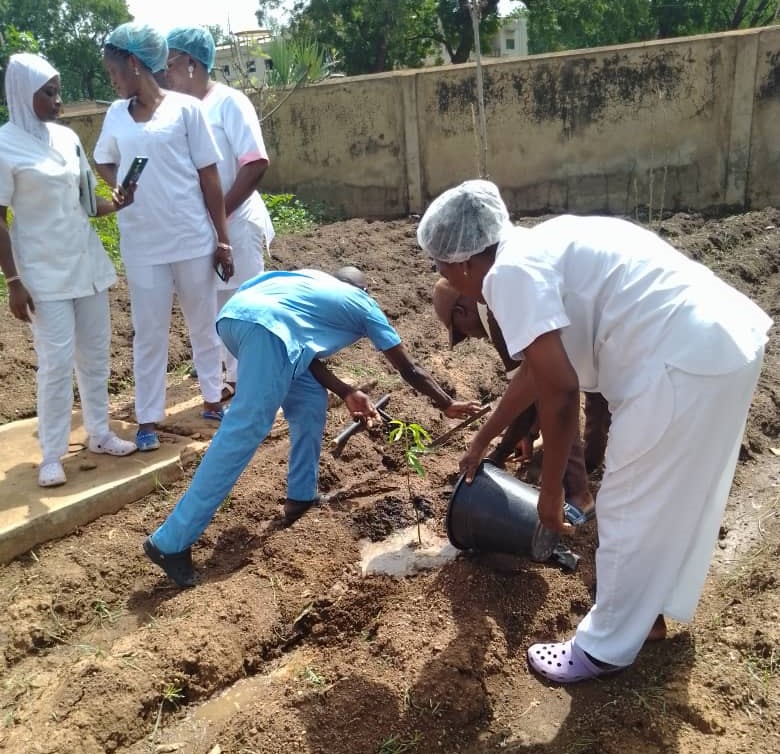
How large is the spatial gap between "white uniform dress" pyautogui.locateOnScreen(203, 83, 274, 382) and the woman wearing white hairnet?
2.32 m

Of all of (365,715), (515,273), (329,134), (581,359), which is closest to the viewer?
(515,273)

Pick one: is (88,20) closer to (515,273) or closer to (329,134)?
(329,134)

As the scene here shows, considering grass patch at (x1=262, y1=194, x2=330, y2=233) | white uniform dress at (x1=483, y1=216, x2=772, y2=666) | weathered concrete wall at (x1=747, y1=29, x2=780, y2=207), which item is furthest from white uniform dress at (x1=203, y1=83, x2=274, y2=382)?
weathered concrete wall at (x1=747, y1=29, x2=780, y2=207)

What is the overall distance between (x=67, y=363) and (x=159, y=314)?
0.55 metres

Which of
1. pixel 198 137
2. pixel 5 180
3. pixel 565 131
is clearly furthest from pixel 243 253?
pixel 565 131

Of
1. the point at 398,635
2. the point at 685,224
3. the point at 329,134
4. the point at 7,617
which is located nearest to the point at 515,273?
the point at 398,635

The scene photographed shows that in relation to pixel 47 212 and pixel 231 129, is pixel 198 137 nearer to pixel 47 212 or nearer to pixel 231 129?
pixel 231 129

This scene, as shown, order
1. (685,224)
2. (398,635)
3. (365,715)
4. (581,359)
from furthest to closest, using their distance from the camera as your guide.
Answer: (685,224) < (398,635) < (365,715) < (581,359)

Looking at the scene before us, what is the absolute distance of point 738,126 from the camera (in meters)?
9.15

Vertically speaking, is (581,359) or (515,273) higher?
(515,273)

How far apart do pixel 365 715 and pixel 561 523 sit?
914 millimetres

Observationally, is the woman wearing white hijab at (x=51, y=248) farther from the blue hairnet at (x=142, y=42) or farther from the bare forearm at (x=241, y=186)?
the bare forearm at (x=241, y=186)

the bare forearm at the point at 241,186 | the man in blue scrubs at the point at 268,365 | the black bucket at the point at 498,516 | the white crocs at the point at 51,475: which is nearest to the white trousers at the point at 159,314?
the bare forearm at the point at 241,186

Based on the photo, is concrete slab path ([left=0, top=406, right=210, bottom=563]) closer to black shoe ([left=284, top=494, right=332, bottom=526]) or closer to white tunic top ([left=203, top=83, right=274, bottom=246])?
black shoe ([left=284, top=494, right=332, bottom=526])
